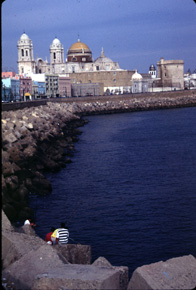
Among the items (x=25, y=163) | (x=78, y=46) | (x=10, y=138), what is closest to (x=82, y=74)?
(x=78, y=46)

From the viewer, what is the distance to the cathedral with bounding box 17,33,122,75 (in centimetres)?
6869

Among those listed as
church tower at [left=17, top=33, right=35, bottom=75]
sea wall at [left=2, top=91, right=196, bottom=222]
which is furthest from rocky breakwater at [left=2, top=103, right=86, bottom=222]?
church tower at [left=17, top=33, right=35, bottom=75]

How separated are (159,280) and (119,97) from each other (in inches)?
2288

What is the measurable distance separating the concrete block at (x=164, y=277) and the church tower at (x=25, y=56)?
64.8 metres

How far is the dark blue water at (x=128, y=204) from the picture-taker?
28.0 ft

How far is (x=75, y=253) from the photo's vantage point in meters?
5.63

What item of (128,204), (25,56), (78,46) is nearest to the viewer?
(128,204)

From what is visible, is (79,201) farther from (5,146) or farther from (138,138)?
(138,138)

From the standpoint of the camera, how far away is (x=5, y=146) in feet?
48.0

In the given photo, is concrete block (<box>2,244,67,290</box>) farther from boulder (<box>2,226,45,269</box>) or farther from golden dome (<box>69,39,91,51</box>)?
golden dome (<box>69,39,91,51</box>)

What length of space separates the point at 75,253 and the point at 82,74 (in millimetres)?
69682

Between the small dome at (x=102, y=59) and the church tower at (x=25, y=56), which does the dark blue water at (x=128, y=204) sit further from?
the small dome at (x=102, y=59)

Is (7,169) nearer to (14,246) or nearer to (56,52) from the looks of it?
(14,246)

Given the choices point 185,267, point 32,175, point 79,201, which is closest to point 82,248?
point 185,267
